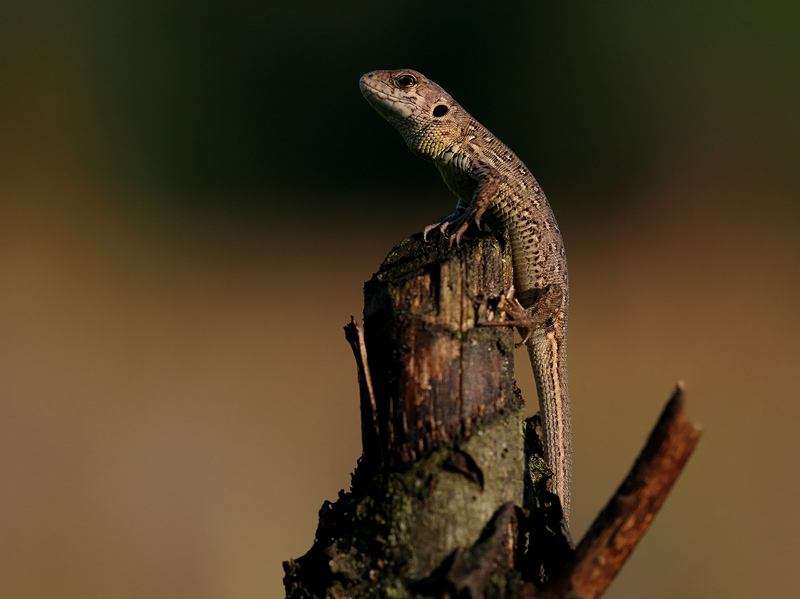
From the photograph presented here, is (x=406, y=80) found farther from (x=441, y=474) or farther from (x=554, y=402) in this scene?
(x=441, y=474)

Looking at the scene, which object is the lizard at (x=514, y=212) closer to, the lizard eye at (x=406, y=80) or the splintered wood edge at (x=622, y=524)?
the lizard eye at (x=406, y=80)

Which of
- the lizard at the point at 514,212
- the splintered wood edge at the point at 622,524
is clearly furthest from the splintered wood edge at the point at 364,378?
the lizard at the point at 514,212

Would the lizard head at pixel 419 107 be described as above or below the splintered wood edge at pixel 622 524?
above

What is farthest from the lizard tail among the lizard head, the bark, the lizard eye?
the lizard eye

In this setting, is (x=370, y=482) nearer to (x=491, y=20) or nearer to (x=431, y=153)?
A: (x=431, y=153)

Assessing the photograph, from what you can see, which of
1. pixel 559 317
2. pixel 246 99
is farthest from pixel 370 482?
pixel 246 99

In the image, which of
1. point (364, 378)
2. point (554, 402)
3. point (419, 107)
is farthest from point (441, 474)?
point (419, 107)
